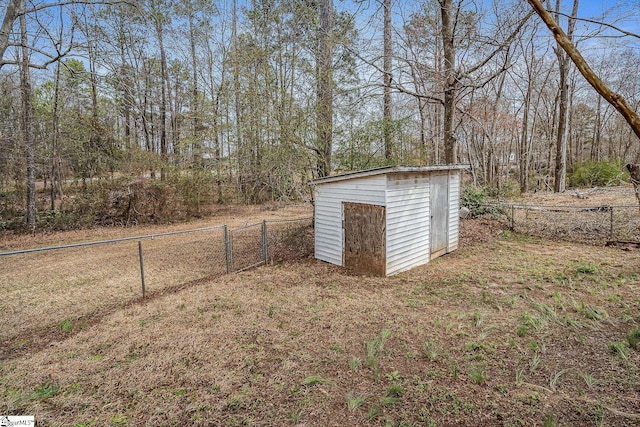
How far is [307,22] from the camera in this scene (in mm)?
9258

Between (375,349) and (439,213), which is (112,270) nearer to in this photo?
(375,349)

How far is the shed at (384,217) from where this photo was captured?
6250 millimetres

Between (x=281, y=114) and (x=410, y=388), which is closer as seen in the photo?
(x=410, y=388)

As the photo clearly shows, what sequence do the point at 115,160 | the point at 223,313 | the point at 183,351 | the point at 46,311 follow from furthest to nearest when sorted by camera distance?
the point at 115,160
the point at 46,311
the point at 223,313
the point at 183,351

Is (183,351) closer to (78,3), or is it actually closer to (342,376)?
(342,376)

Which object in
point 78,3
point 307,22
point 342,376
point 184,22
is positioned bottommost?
point 342,376

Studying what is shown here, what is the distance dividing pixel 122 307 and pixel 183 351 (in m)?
2.23

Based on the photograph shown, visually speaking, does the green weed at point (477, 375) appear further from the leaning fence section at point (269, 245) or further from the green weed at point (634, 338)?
the leaning fence section at point (269, 245)

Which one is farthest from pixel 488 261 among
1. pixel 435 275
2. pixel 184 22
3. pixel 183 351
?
pixel 184 22

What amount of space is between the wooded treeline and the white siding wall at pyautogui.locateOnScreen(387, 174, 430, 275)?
2.46 meters

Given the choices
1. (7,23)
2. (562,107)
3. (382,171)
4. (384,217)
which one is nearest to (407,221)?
(384,217)

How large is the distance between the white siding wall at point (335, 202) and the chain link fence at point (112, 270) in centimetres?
92

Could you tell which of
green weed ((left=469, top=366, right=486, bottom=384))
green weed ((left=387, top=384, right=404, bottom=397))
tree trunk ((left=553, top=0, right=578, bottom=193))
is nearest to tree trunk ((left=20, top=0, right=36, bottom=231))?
green weed ((left=387, top=384, right=404, bottom=397))

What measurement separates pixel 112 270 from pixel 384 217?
20.3 ft
